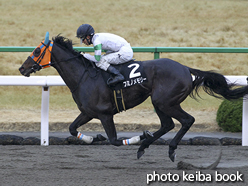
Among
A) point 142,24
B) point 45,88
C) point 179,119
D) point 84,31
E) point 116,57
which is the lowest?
point 142,24

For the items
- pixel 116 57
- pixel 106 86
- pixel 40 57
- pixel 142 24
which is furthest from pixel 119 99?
pixel 142 24

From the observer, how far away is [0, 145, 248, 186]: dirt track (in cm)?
397

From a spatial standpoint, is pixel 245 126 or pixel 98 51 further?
pixel 245 126

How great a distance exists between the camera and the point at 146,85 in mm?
4945

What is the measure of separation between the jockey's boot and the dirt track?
1.01 m

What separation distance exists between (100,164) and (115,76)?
1.08 meters

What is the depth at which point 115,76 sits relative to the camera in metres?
4.82

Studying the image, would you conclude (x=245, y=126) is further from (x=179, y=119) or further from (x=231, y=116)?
(x=179, y=119)

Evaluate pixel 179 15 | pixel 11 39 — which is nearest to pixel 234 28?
pixel 179 15

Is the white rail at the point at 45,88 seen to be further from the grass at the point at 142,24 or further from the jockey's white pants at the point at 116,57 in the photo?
the grass at the point at 142,24

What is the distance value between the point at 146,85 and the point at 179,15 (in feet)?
60.6

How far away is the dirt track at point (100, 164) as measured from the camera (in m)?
3.97

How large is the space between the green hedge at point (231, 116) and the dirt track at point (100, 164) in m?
1.07

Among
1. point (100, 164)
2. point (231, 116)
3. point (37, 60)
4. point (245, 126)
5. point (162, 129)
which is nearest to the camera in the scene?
point (100, 164)
